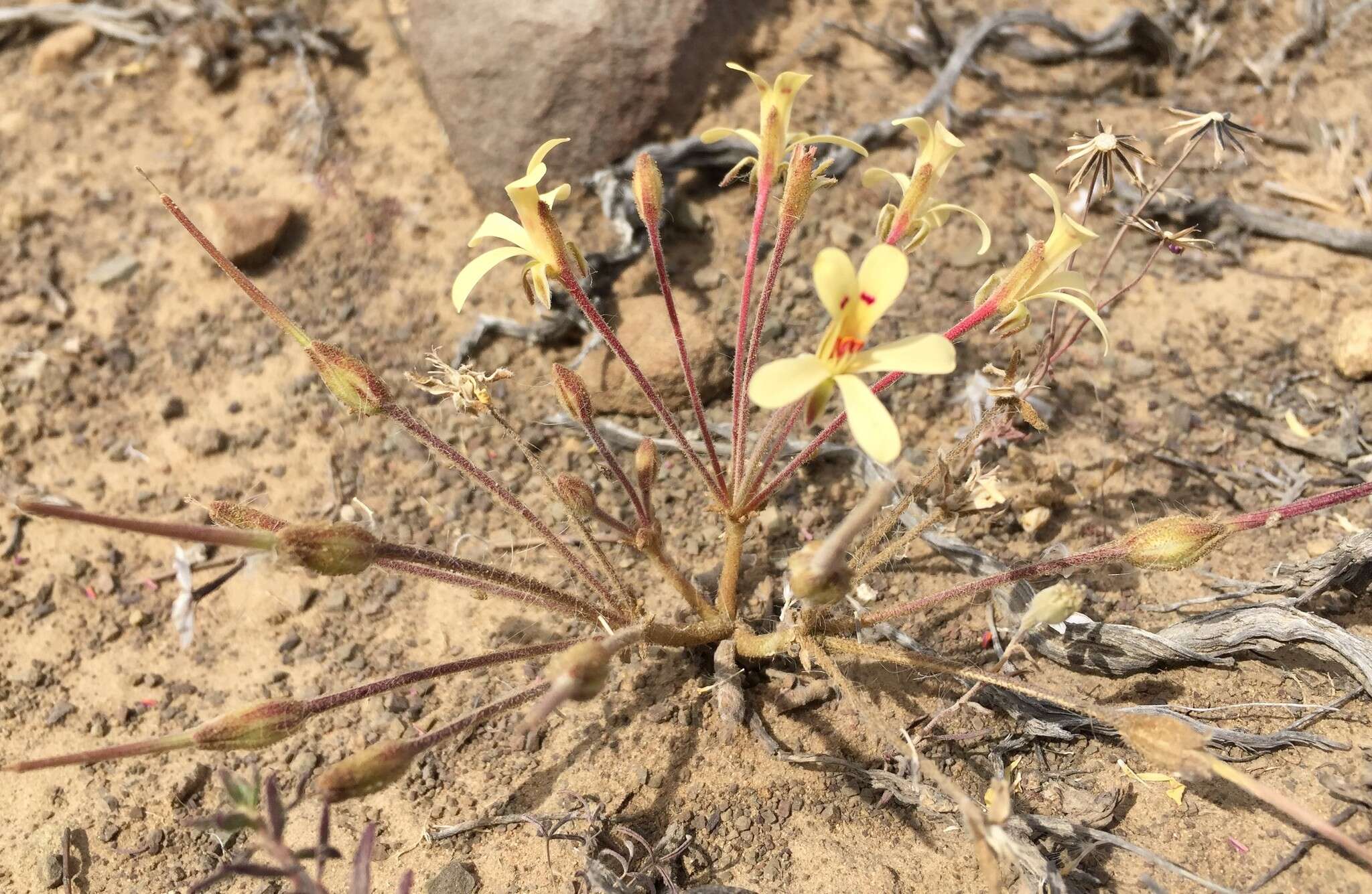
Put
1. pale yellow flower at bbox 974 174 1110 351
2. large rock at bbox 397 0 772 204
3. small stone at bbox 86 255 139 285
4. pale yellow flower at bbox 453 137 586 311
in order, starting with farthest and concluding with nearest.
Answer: small stone at bbox 86 255 139 285, large rock at bbox 397 0 772 204, pale yellow flower at bbox 453 137 586 311, pale yellow flower at bbox 974 174 1110 351

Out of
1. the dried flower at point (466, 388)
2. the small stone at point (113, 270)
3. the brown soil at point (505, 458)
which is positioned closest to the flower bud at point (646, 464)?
the dried flower at point (466, 388)

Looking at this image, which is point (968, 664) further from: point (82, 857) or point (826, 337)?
point (82, 857)

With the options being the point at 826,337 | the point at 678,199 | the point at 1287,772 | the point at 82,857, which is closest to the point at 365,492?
the point at 82,857

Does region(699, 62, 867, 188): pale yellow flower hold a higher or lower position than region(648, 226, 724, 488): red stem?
higher

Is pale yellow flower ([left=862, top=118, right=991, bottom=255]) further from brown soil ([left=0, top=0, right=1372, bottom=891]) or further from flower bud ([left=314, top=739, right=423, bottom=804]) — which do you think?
flower bud ([left=314, top=739, right=423, bottom=804])

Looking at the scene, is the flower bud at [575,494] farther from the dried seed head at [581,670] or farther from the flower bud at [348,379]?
the dried seed head at [581,670]

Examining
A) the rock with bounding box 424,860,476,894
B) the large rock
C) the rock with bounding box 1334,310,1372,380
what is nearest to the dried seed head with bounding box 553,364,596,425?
the rock with bounding box 424,860,476,894

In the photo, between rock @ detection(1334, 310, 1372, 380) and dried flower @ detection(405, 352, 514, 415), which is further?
rock @ detection(1334, 310, 1372, 380)

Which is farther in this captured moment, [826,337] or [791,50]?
[791,50]
